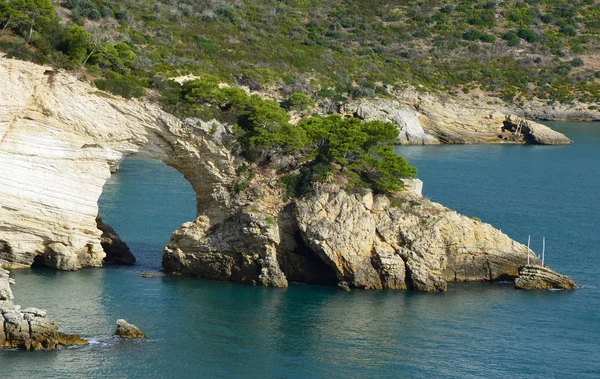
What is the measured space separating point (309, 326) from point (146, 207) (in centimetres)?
3254

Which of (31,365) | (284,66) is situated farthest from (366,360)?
(284,66)

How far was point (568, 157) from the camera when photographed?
122 metres

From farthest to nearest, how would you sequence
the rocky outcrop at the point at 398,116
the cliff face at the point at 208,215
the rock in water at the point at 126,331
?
the rocky outcrop at the point at 398,116 < the cliff face at the point at 208,215 < the rock in water at the point at 126,331

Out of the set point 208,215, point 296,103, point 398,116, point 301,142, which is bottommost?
point 208,215

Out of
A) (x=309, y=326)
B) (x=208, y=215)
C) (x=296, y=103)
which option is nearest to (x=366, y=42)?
(x=296, y=103)

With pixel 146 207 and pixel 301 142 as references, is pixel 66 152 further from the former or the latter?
pixel 146 207

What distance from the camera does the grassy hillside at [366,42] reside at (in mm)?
119188

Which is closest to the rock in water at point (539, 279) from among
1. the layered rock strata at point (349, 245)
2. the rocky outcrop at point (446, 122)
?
the layered rock strata at point (349, 245)

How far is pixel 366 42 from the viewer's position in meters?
168

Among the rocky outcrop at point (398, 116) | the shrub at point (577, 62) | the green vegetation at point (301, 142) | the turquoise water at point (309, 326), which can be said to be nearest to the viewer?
the turquoise water at point (309, 326)

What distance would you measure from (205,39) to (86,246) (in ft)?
233

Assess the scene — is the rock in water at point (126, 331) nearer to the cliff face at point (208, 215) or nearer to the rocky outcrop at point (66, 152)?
the cliff face at point (208, 215)

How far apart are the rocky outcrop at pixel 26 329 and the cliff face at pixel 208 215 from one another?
12968mm

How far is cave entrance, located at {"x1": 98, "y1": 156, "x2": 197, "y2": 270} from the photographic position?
220ft
